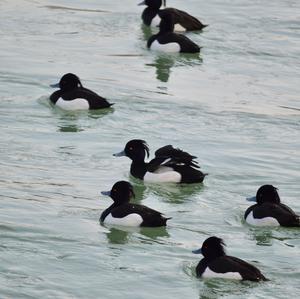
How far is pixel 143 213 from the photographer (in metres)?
15.5

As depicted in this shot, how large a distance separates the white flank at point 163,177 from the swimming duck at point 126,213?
173 centimetres

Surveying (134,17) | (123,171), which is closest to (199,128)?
(123,171)

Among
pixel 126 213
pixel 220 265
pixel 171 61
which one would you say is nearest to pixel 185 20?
pixel 171 61

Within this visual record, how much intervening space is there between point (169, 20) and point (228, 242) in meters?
11.2

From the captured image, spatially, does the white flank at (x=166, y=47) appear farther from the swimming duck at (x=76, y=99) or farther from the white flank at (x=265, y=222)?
the white flank at (x=265, y=222)

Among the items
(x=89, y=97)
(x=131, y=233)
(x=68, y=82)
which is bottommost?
(x=131, y=233)

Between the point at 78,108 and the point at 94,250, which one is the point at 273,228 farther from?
the point at 78,108

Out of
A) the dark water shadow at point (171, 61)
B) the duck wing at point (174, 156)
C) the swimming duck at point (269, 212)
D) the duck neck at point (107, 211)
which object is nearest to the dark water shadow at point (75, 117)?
the duck wing at point (174, 156)

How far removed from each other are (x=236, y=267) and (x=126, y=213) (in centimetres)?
223

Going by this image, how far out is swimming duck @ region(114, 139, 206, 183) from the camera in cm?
1747

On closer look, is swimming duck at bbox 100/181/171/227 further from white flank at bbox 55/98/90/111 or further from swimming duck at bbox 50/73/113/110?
white flank at bbox 55/98/90/111

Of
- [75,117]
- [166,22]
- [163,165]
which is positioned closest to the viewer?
[163,165]

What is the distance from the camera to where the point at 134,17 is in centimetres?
2781

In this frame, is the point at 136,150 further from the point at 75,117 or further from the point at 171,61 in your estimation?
the point at 171,61
